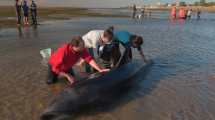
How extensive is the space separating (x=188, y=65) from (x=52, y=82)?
530 centimetres

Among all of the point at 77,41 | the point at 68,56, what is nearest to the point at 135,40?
the point at 68,56

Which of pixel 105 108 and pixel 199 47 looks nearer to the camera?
pixel 105 108

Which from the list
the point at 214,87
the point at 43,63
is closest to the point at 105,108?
the point at 214,87

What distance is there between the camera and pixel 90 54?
9.08m

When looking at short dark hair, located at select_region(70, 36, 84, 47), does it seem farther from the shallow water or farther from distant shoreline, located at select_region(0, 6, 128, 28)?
distant shoreline, located at select_region(0, 6, 128, 28)

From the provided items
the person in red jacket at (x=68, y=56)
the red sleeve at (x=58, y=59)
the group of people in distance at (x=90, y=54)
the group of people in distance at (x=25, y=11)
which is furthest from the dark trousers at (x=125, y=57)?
the group of people in distance at (x=25, y=11)

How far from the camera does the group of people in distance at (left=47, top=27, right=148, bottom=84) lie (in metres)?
7.56

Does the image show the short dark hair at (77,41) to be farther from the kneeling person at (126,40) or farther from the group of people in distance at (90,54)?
the kneeling person at (126,40)

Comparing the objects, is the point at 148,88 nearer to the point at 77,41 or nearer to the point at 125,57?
the point at 125,57

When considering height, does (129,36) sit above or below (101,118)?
above

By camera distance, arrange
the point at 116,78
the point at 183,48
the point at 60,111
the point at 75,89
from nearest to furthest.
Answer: the point at 60,111
the point at 75,89
the point at 116,78
the point at 183,48

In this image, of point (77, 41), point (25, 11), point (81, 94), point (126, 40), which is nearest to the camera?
point (81, 94)

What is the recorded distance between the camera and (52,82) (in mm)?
8844

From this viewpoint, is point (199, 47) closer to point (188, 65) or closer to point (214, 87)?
point (188, 65)
